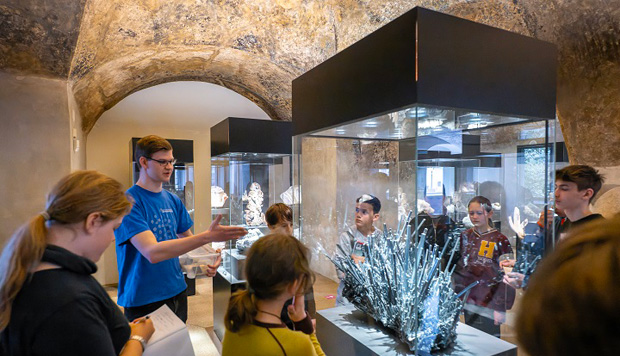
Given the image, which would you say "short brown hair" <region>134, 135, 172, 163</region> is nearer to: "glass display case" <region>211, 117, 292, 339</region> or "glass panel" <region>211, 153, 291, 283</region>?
"glass display case" <region>211, 117, 292, 339</region>

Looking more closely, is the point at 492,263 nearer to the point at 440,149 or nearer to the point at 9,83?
the point at 440,149

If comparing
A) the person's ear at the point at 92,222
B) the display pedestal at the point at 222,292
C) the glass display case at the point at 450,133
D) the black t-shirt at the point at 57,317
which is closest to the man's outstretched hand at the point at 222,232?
the glass display case at the point at 450,133

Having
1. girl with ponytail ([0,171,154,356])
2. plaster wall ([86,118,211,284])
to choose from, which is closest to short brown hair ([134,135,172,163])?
girl with ponytail ([0,171,154,356])

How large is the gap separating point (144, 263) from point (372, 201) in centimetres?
129

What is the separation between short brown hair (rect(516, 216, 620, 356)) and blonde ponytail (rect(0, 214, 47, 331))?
1.14 m

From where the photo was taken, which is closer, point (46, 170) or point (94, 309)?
point (94, 309)

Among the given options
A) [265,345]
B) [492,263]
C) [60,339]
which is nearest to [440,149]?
[492,263]

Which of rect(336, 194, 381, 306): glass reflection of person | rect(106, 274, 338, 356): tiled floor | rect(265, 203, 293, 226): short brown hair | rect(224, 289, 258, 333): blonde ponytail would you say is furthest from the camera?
rect(265, 203, 293, 226): short brown hair

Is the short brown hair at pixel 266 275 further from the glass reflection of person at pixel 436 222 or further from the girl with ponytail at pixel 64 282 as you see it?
the glass reflection of person at pixel 436 222

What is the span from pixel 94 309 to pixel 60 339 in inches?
4.0

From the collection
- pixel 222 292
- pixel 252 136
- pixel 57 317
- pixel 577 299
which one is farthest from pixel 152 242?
pixel 252 136

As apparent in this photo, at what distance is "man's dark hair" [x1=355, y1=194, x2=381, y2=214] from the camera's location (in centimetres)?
198

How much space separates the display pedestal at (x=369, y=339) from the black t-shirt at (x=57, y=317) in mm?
1054

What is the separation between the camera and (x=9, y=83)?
335 cm
